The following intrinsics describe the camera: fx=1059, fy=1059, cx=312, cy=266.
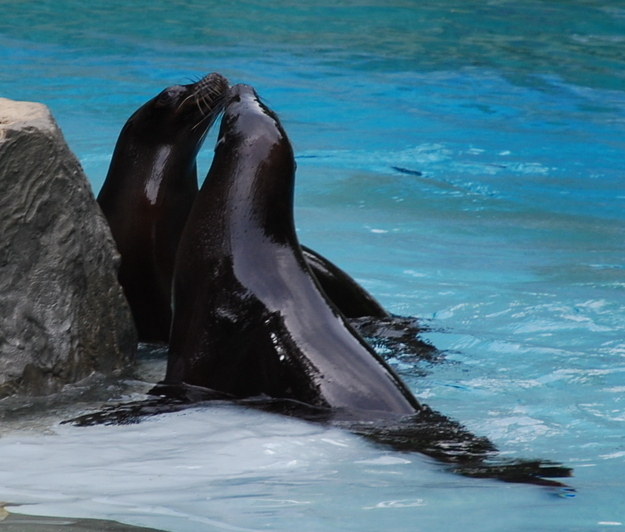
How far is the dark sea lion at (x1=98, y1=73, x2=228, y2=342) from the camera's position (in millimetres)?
4074

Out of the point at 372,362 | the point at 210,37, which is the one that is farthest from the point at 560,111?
the point at 372,362

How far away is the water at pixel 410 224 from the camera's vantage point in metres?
2.36

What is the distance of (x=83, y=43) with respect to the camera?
12469 millimetres

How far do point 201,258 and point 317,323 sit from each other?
50 cm

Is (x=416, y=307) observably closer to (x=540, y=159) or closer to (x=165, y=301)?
(x=165, y=301)

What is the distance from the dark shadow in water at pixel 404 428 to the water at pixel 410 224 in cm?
7

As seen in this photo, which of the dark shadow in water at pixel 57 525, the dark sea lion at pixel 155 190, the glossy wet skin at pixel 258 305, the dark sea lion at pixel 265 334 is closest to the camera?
the dark shadow in water at pixel 57 525

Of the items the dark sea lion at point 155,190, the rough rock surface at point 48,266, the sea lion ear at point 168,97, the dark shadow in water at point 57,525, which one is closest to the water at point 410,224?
the dark shadow in water at point 57,525

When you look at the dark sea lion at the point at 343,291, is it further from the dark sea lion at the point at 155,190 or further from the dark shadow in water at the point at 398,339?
the dark sea lion at the point at 155,190

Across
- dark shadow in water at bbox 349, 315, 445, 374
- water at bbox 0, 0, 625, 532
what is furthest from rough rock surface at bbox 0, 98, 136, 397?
dark shadow in water at bbox 349, 315, 445, 374

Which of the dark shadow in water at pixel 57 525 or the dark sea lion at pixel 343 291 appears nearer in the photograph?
the dark shadow in water at pixel 57 525

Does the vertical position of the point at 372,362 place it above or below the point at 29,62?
below

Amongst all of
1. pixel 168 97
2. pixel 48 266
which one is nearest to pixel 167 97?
pixel 168 97

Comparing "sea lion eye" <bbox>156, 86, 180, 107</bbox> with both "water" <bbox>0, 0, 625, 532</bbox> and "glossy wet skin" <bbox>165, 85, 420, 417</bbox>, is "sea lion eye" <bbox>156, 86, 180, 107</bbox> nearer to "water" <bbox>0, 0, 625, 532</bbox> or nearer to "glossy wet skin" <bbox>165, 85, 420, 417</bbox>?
"glossy wet skin" <bbox>165, 85, 420, 417</bbox>
